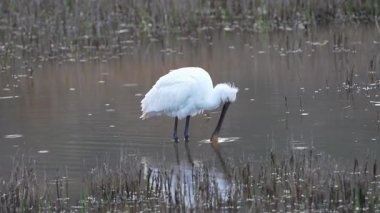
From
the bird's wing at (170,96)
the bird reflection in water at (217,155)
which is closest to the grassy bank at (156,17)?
the bird's wing at (170,96)

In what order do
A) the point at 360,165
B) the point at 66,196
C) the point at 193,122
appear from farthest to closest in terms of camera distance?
the point at 193,122
the point at 360,165
the point at 66,196

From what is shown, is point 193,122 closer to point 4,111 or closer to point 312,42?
point 4,111

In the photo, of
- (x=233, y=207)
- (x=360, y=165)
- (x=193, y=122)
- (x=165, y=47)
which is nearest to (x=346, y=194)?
(x=233, y=207)

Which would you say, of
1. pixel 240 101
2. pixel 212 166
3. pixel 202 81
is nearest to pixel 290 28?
pixel 240 101

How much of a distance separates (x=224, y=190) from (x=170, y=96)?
3.50 meters

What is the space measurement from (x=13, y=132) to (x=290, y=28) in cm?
996

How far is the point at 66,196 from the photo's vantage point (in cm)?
902

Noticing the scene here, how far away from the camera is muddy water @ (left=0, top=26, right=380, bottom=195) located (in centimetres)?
1107

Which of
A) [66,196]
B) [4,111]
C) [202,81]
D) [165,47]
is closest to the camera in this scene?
[66,196]

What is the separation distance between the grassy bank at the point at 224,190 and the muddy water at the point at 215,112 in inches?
38.8

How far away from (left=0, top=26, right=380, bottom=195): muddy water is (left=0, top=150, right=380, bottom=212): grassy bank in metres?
0.98

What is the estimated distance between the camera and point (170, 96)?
39.8 ft

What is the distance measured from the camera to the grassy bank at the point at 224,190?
8.09 meters

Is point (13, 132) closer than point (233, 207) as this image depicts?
No
